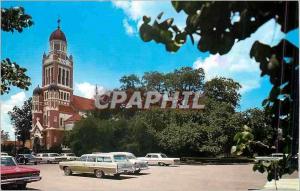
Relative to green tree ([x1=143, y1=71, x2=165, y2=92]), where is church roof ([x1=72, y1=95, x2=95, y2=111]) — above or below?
below

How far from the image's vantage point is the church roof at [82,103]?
15.2 feet

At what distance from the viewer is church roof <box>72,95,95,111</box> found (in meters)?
4.64

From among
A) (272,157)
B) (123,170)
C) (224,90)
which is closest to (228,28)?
(272,157)

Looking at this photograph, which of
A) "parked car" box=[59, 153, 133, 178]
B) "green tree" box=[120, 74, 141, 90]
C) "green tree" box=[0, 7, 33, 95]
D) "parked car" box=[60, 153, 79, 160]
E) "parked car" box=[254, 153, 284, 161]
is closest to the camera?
"parked car" box=[254, 153, 284, 161]

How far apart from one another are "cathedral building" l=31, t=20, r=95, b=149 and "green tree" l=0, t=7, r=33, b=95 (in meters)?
0.42

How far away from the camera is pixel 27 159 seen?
5734 millimetres

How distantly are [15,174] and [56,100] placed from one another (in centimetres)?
122

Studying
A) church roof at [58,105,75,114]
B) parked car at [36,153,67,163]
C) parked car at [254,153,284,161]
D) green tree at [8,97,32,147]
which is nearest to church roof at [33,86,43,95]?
green tree at [8,97,32,147]

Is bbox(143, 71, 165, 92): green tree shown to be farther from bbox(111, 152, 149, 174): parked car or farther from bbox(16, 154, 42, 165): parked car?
bbox(16, 154, 42, 165): parked car

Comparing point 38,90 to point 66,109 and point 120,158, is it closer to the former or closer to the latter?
point 66,109

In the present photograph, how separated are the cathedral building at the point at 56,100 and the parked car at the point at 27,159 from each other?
388mm

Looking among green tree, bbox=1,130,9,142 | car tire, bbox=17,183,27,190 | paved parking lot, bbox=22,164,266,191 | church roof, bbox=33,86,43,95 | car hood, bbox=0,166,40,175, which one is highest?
church roof, bbox=33,86,43,95

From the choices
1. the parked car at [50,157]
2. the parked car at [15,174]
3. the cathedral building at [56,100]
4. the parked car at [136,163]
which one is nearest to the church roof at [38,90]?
the cathedral building at [56,100]

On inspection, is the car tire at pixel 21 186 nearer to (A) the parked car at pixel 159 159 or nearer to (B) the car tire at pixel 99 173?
(B) the car tire at pixel 99 173
